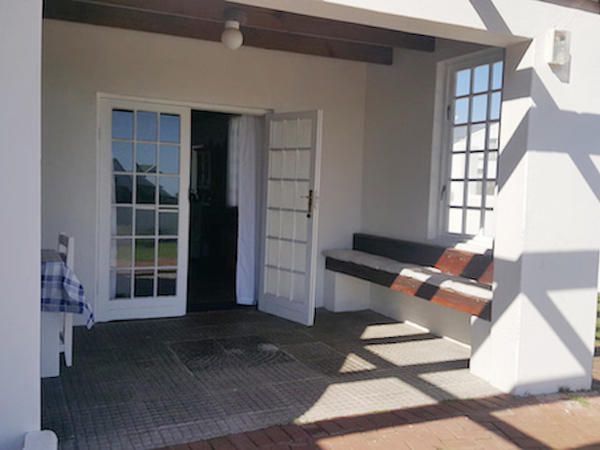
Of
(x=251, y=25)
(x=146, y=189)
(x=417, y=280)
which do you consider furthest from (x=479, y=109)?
(x=146, y=189)

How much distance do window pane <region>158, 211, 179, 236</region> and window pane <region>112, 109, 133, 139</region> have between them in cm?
82

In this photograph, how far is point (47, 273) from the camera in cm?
348

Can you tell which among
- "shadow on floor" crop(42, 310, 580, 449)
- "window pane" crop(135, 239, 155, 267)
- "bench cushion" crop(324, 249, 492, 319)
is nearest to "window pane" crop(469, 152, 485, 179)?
"bench cushion" crop(324, 249, 492, 319)

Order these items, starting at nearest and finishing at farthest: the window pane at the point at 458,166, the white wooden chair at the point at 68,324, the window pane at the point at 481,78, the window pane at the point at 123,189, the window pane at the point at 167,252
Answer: the white wooden chair at the point at 68,324 < the window pane at the point at 481,78 < the window pane at the point at 458,166 < the window pane at the point at 123,189 < the window pane at the point at 167,252

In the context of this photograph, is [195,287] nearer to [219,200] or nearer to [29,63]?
[219,200]

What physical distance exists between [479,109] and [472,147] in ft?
1.09

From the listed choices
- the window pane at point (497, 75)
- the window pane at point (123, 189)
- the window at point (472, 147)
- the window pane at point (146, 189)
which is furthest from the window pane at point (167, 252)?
the window pane at point (497, 75)

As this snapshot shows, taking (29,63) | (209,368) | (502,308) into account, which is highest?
(29,63)

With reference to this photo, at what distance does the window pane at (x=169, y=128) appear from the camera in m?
5.28

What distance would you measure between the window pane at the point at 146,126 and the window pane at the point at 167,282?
1322 mm

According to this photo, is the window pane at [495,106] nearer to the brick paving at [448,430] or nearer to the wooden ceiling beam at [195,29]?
the wooden ceiling beam at [195,29]

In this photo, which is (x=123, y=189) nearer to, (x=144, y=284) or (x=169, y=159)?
(x=169, y=159)

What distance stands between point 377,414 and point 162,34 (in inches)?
152

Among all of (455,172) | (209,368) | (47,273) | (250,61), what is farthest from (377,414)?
(250,61)
